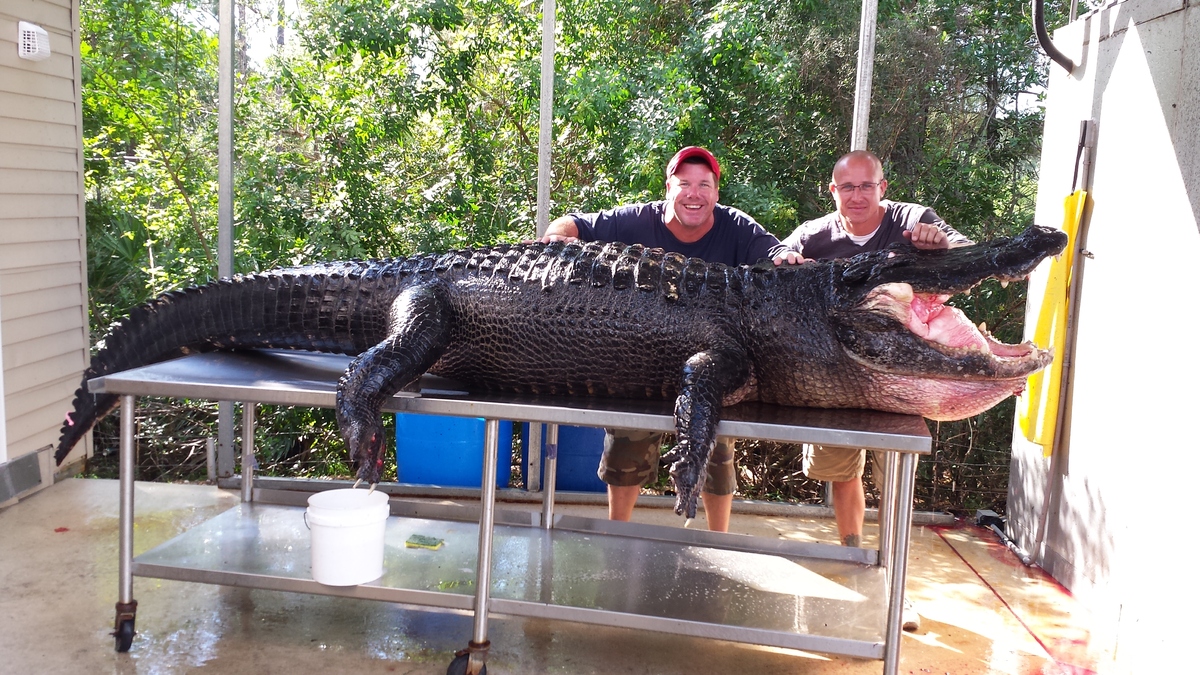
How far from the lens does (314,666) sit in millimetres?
2635

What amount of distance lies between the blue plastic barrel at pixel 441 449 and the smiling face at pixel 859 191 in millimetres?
2061

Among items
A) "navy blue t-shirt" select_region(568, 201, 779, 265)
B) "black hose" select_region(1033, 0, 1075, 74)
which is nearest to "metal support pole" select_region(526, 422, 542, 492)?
"navy blue t-shirt" select_region(568, 201, 779, 265)

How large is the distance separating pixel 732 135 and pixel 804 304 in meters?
3.30

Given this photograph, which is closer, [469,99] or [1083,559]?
[1083,559]

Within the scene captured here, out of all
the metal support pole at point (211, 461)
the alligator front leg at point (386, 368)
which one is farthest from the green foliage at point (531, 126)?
the alligator front leg at point (386, 368)

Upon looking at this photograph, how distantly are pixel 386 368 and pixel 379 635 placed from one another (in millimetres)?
978

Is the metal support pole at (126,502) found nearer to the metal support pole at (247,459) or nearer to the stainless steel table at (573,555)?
the stainless steel table at (573,555)

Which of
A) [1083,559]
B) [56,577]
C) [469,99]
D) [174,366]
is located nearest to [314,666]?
[174,366]

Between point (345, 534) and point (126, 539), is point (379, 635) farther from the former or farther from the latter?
point (126, 539)

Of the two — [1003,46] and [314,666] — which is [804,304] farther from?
[1003,46]

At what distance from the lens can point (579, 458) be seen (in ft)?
14.4

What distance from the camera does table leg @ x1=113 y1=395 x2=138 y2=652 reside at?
2652 millimetres

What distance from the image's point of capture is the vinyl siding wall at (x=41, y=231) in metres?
3.91

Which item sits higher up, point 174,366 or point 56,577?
point 174,366
